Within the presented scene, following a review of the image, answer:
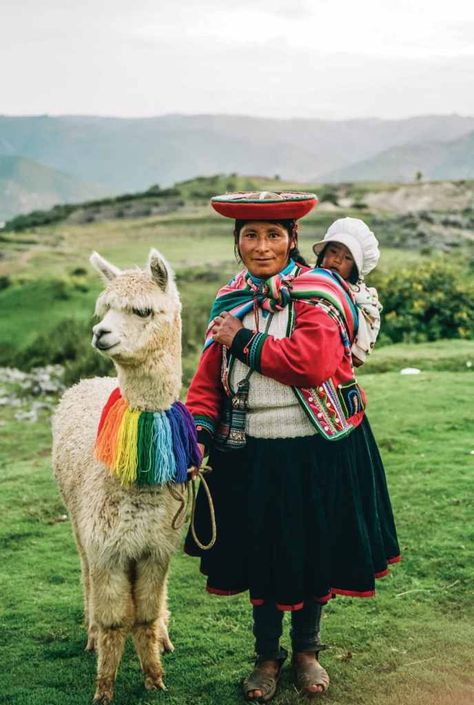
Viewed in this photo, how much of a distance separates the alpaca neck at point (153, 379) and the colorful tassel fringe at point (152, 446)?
Answer: 3 centimetres

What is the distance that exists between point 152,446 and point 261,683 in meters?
1.04

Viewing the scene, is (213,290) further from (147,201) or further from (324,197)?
(147,201)

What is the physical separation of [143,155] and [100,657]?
18708cm

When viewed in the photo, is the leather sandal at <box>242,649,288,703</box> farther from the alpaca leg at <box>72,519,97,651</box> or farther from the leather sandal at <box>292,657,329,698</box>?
the alpaca leg at <box>72,519,97,651</box>

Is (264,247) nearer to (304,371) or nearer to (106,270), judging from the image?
(304,371)

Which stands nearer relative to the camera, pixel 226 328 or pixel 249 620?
pixel 226 328

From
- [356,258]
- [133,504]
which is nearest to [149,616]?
[133,504]

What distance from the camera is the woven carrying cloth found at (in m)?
2.92

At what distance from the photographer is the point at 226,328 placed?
297 cm

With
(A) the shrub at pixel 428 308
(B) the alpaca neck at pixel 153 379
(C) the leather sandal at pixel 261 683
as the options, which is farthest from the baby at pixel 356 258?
(A) the shrub at pixel 428 308

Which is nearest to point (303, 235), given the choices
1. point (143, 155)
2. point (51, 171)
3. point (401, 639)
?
point (401, 639)

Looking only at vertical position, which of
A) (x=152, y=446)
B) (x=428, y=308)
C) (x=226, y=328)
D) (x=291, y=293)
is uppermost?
(x=291, y=293)

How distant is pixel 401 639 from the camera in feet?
12.2

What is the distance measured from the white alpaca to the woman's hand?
0.19m
